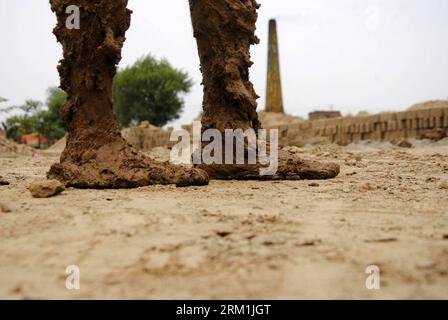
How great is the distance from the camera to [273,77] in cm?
1927

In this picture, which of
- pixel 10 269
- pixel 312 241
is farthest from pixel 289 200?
pixel 10 269

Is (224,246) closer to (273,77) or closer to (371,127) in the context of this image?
(371,127)

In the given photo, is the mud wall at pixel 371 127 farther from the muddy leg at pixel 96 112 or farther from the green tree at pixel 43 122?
the green tree at pixel 43 122

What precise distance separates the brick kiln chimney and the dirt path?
16.6m

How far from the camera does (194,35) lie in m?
4.27

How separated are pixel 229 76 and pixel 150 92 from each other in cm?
2565

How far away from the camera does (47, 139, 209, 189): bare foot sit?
131 inches

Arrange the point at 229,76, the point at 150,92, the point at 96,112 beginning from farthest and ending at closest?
the point at 150,92, the point at 229,76, the point at 96,112

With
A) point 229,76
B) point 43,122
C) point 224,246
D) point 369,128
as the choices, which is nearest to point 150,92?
point 43,122

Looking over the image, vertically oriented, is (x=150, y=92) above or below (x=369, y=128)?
above

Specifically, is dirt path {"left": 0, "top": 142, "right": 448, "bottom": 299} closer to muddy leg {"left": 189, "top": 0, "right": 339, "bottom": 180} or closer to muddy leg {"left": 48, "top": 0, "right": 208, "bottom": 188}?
muddy leg {"left": 48, "top": 0, "right": 208, "bottom": 188}

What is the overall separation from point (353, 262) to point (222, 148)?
8.60 ft

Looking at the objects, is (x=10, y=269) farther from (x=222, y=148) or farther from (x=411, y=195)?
(x=222, y=148)
